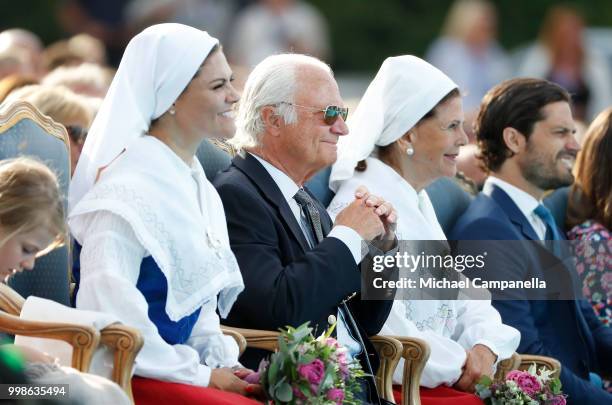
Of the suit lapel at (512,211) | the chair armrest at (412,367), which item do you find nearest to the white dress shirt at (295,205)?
the chair armrest at (412,367)

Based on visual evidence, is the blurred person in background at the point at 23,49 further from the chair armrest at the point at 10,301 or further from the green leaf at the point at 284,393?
the green leaf at the point at 284,393

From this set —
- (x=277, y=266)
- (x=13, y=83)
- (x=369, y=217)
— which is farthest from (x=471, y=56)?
(x=277, y=266)

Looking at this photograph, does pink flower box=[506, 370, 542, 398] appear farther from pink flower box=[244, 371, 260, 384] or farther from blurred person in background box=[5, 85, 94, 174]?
blurred person in background box=[5, 85, 94, 174]

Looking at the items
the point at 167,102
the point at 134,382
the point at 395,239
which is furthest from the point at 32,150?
the point at 395,239

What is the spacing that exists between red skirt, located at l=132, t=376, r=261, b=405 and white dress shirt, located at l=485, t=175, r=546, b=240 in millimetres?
2760

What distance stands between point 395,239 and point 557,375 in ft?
3.82

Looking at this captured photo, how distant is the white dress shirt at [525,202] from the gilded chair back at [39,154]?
100 inches

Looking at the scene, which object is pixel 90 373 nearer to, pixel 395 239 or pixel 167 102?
pixel 167 102

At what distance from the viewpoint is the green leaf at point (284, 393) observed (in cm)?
505

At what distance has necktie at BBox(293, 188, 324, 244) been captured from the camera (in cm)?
609

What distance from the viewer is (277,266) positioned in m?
5.71

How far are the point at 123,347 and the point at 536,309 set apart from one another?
2.89m

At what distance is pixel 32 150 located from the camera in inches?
224

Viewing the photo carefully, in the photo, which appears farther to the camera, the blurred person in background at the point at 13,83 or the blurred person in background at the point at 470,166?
the blurred person in background at the point at 470,166
